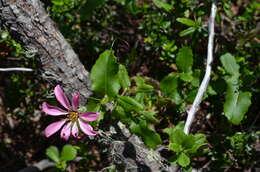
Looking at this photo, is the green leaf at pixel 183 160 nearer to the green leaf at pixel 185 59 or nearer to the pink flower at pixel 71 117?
the pink flower at pixel 71 117

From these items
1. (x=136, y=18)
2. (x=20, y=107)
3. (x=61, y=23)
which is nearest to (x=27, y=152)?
(x=20, y=107)

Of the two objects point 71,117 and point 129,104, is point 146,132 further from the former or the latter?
point 71,117

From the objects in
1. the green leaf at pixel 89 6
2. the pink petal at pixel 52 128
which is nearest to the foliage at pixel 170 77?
the green leaf at pixel 89 6

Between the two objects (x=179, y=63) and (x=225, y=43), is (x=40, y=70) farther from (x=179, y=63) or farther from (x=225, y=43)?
(x=225, y=43)

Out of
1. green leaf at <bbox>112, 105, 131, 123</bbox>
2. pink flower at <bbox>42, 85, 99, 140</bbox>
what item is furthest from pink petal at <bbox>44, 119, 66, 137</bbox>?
green leaf at <bbox>112, 105, 131, 123</bbox>

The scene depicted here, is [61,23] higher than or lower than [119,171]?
higher
